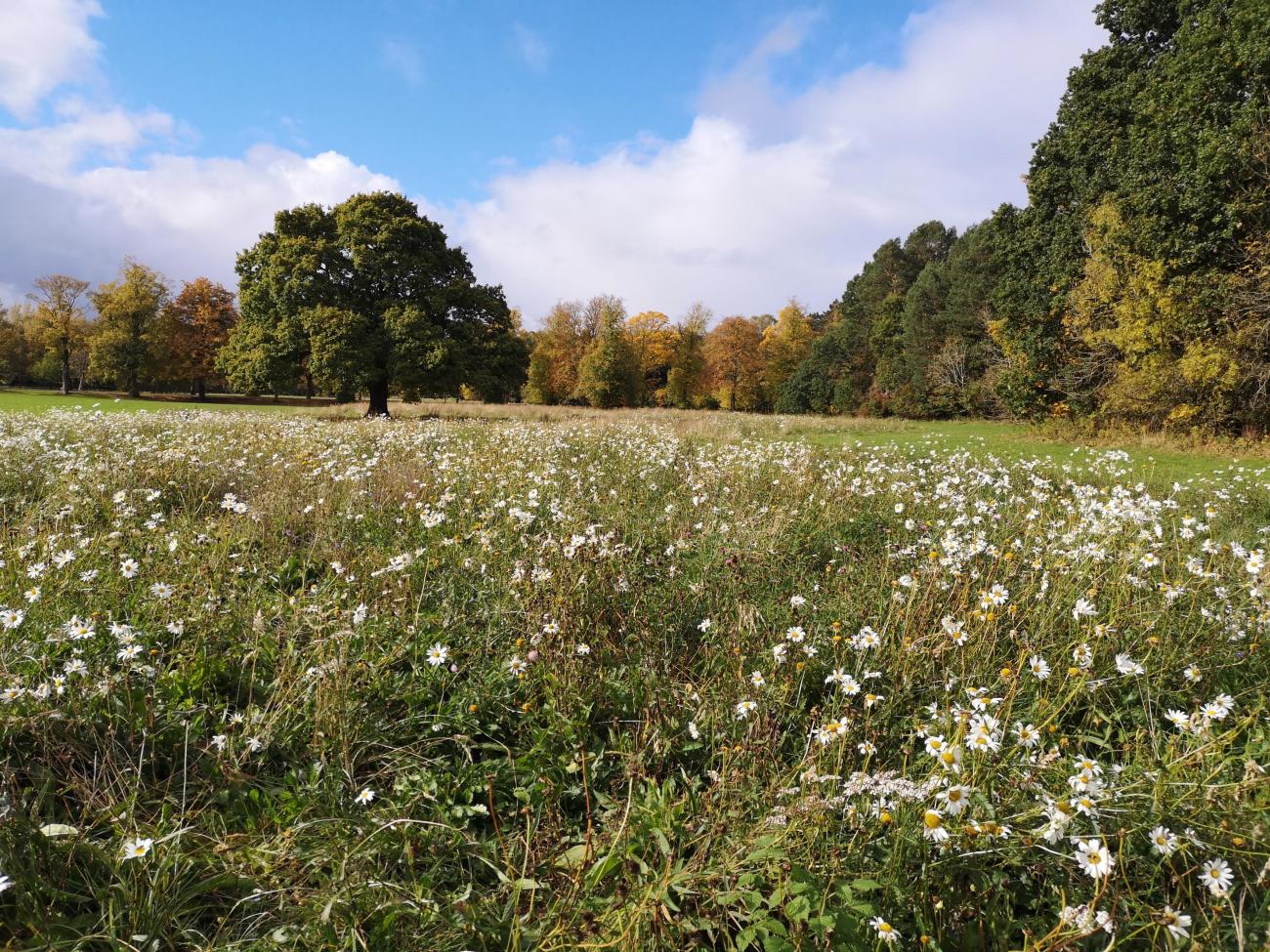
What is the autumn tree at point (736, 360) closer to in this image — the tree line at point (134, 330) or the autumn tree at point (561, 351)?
the autumn tree at point (561, 351)

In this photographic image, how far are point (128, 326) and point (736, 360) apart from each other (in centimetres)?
5265

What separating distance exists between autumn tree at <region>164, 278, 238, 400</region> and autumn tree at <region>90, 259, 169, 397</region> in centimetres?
142

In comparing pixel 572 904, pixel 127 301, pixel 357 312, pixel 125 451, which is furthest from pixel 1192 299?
pixel 127 301

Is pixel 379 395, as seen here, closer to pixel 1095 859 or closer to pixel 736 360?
pixel 1095 859

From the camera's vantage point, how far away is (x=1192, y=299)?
17.9 metres

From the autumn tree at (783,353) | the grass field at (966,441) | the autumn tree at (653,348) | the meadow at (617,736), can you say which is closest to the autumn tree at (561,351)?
the autumn tree at (653,348)

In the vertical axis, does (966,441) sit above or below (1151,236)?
below

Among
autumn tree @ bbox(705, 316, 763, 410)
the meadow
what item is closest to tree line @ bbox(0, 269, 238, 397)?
autumn tree @ bbox(705, 316, 763, 410)

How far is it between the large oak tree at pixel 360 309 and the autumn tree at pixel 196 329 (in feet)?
101

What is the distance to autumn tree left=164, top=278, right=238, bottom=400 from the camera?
50281 millimetres

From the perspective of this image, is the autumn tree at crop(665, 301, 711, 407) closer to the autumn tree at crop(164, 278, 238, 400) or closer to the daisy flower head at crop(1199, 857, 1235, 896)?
the autumn tree at crop(164, 278, 238, 400)

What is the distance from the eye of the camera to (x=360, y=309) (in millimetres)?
25953

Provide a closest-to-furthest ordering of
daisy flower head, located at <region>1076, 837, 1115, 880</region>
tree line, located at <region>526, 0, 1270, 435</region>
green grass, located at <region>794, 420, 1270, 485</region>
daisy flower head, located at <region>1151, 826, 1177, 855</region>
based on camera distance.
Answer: daisy flower head, located at <region>1076, 837, 1115, 880</region>, daisy flower head, located at <region>1151, 826, 1177, 855</region>, green grass, located at <region>794, 420, 1270, 485</region>, tree line, located at <region>526, 0, 1270, 435</region>

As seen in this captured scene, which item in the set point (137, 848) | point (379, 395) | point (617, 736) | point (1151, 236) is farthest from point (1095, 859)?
point (379, 395)
